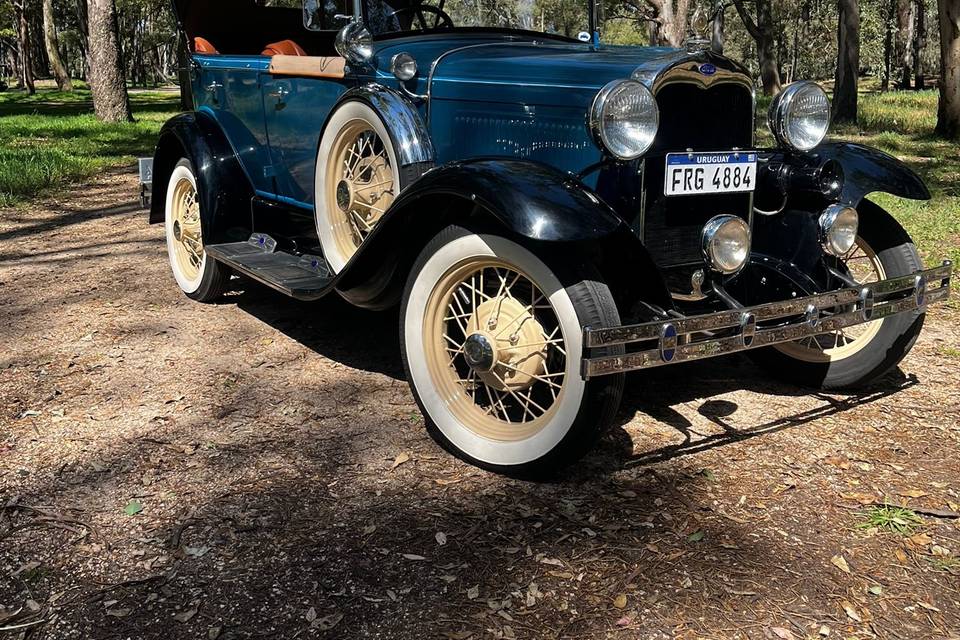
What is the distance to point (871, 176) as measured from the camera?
3689 millimetres

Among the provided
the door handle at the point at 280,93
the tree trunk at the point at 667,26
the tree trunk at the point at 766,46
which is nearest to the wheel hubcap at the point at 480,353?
the door handle at the point at 280,93

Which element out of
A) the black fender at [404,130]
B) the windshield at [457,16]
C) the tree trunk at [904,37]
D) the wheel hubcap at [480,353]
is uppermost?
the tree trunk at [904,37]

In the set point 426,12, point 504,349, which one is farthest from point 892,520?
point 426,12

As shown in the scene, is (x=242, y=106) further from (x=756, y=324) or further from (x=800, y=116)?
(x=756, y=324)

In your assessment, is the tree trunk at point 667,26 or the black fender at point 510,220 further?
the tree trunk at point 667,26

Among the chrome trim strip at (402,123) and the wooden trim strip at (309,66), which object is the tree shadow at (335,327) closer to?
the chrome trim strip at (402,123)

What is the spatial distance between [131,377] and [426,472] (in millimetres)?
1770

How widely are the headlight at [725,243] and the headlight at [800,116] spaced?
1.79ft

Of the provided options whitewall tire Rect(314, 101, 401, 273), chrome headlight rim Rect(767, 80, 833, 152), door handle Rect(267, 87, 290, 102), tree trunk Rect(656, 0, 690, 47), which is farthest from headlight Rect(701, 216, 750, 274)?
tree trunk Rect(656, 0, 690, 47)

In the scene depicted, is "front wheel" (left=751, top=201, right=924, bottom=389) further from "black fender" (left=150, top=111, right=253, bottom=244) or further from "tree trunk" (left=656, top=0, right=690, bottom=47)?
"tree trunk" (left=656, top=0, right=690, bottom=47)

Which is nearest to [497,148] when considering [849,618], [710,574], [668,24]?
[710,574]

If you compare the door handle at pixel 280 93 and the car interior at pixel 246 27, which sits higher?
the car interior at pixel 246 27

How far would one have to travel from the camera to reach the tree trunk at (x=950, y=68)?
1121cm

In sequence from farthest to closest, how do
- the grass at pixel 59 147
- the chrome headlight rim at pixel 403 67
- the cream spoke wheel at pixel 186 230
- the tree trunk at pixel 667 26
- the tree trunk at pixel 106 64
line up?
the tree trunk at pixel 667 26
the tree trunk at pixel 106 64
the grass at pixel 59 147
the cream spoke wheel at pixel 186 230
the chrome headlight rim at pixel 403 67
